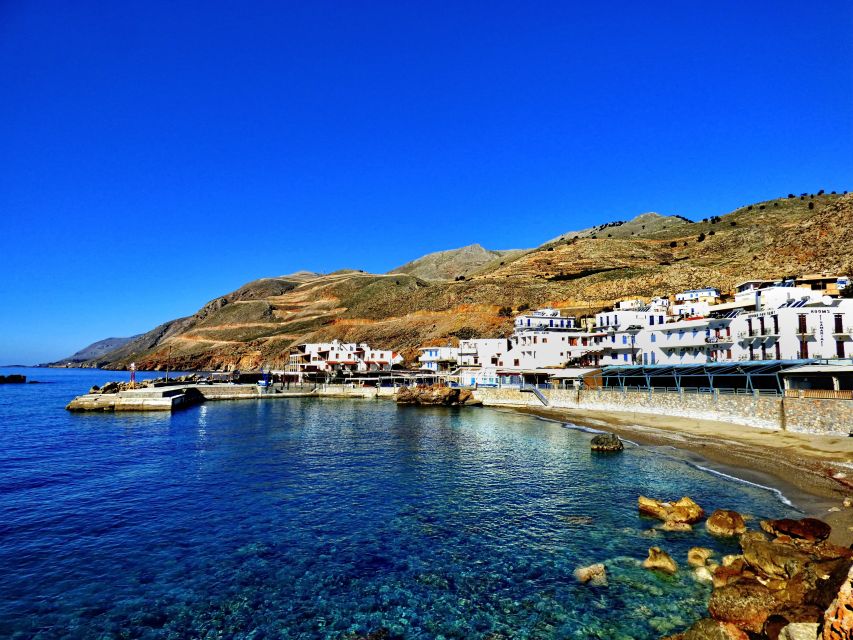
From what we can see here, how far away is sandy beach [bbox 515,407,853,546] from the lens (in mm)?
23272

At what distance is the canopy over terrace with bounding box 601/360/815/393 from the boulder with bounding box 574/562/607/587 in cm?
3300

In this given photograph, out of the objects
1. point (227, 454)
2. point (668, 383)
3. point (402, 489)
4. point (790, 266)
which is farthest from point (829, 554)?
point (790, 266)

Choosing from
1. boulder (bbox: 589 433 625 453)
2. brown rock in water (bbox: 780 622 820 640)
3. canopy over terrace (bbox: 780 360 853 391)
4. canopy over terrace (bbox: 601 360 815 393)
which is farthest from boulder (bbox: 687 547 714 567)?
canopy over terrace (bbox: 780 360 853 391)

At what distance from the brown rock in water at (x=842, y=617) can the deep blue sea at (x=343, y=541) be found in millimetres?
6131

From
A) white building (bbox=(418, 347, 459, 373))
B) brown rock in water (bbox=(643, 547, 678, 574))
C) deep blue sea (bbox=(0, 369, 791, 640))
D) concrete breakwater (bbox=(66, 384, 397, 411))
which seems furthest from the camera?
white building (bbox=(418, 347, 459, 373))

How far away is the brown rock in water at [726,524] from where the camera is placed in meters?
20.3

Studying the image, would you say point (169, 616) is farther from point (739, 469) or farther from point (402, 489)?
point (739, 469)

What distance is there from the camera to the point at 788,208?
159 metres

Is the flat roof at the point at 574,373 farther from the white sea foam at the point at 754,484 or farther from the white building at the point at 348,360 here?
the white building at the point at 348,360

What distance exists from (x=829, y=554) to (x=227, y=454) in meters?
40.1

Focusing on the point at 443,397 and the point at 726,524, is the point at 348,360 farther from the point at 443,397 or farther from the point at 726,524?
the point at 726,524

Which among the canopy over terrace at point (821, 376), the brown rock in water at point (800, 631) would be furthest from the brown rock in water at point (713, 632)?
the canopy over terrace at point (821, 376)

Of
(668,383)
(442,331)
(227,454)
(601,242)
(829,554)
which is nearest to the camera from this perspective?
(829,554)

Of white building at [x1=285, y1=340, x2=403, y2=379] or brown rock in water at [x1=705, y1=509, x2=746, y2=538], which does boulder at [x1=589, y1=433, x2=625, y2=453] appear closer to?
brown rock in water at [x1=705, y1=509, x2=746, y2=538]
